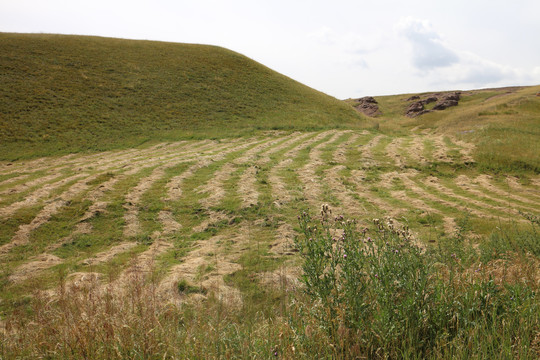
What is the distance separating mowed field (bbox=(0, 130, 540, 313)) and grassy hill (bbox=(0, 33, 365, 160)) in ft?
32.0

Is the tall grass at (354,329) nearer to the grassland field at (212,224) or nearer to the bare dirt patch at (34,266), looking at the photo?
the grassland field at (212,224)

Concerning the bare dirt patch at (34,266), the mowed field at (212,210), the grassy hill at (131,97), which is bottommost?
the bare dirt patch at (34,266)

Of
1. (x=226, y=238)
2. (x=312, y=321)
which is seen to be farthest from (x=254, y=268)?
(x=312, y=321)

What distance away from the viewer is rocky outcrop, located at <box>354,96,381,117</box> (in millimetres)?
73056

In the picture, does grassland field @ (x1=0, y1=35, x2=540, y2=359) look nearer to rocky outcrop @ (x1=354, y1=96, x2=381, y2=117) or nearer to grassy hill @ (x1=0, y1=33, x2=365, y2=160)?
grassy hill @ (x1=0, y1=33, x2=365, y2=160)

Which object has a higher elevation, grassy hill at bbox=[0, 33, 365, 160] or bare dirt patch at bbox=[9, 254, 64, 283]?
grassy hill at bbox=[0, 33, 365, 160]

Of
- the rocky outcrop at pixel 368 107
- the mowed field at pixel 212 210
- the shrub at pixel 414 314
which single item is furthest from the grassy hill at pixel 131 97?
the rocky outcrop at pixel 368 107

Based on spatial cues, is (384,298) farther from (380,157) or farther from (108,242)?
(380,157)

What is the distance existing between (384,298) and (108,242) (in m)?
8.21

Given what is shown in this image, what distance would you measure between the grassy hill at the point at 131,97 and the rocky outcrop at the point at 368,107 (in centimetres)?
2777

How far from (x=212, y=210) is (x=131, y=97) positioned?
31.9 m

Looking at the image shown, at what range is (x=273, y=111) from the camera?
130ft

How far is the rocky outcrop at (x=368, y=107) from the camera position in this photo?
240 ft

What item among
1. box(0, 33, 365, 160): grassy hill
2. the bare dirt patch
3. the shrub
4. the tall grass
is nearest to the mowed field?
the bare dirt patch
